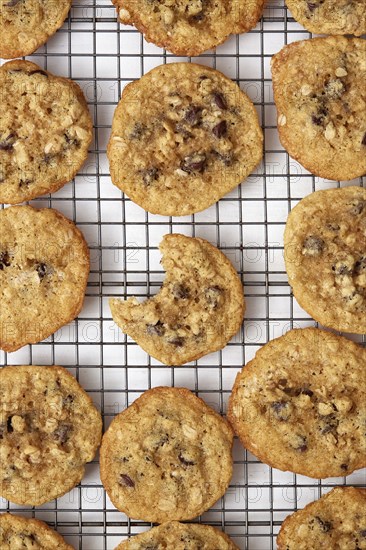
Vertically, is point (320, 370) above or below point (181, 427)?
above

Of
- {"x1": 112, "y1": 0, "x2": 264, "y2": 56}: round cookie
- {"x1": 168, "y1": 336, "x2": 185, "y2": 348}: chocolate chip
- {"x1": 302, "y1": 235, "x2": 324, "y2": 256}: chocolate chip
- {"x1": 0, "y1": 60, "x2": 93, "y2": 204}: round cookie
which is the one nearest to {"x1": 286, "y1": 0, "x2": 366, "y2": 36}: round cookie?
{"x1": 112, "y1": 0, "x2": 264, "y2": 56}: round cookie

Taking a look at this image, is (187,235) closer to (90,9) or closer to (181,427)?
(181,427)

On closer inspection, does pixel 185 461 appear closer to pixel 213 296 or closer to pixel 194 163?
pixel 213 296

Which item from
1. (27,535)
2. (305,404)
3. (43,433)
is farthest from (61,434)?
(305,404)

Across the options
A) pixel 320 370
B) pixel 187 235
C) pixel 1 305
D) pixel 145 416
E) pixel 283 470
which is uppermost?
pixel 187 235

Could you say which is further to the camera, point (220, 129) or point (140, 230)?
point (140, 230)

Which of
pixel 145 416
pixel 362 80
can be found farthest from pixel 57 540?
pixel 362 80
